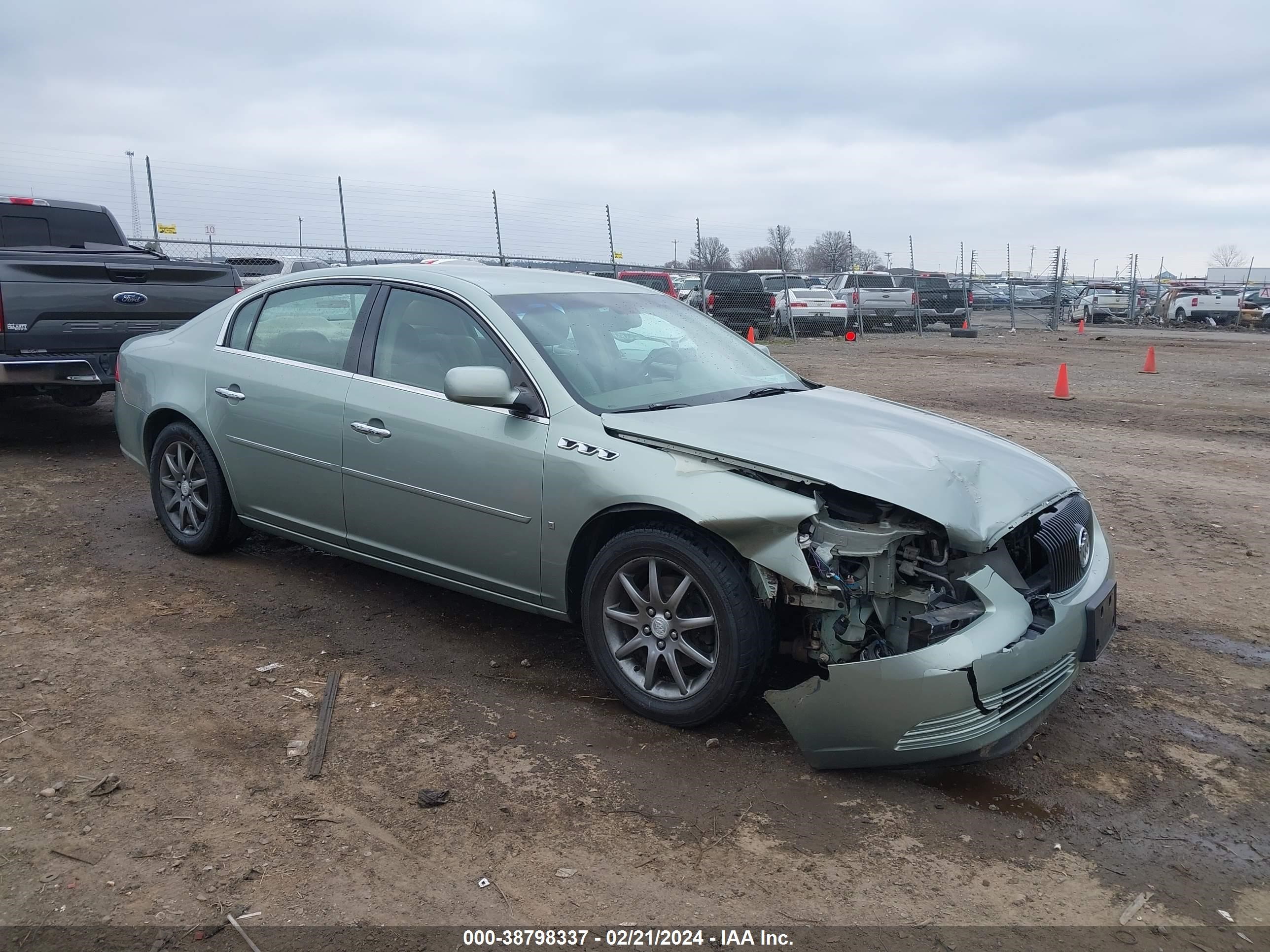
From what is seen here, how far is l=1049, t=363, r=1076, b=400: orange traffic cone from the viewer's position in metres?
13.0

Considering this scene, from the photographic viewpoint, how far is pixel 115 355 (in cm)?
790

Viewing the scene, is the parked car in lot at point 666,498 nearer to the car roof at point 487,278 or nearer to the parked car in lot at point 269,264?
the car roof at point 487,278

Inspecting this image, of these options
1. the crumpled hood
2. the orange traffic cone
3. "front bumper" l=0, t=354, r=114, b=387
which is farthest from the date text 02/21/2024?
the orange traffic cone

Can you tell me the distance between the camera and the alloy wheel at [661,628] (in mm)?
3596

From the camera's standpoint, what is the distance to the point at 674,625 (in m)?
3.63

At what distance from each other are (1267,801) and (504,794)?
8.08ft

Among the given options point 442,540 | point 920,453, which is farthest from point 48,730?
point 920,453

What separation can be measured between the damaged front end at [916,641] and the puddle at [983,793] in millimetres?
168

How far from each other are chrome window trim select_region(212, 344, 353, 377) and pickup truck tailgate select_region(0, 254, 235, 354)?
9.97ft

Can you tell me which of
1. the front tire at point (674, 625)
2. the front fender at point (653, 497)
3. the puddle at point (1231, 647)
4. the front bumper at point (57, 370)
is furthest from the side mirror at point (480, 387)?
the front bumper at point (57, 370)

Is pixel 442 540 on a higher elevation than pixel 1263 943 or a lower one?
higher

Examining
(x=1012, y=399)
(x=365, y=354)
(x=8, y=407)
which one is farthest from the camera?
(x=1012, y=399)

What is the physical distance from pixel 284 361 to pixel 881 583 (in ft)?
10.3

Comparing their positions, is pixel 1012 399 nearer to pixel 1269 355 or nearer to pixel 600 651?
pixel 600 651
